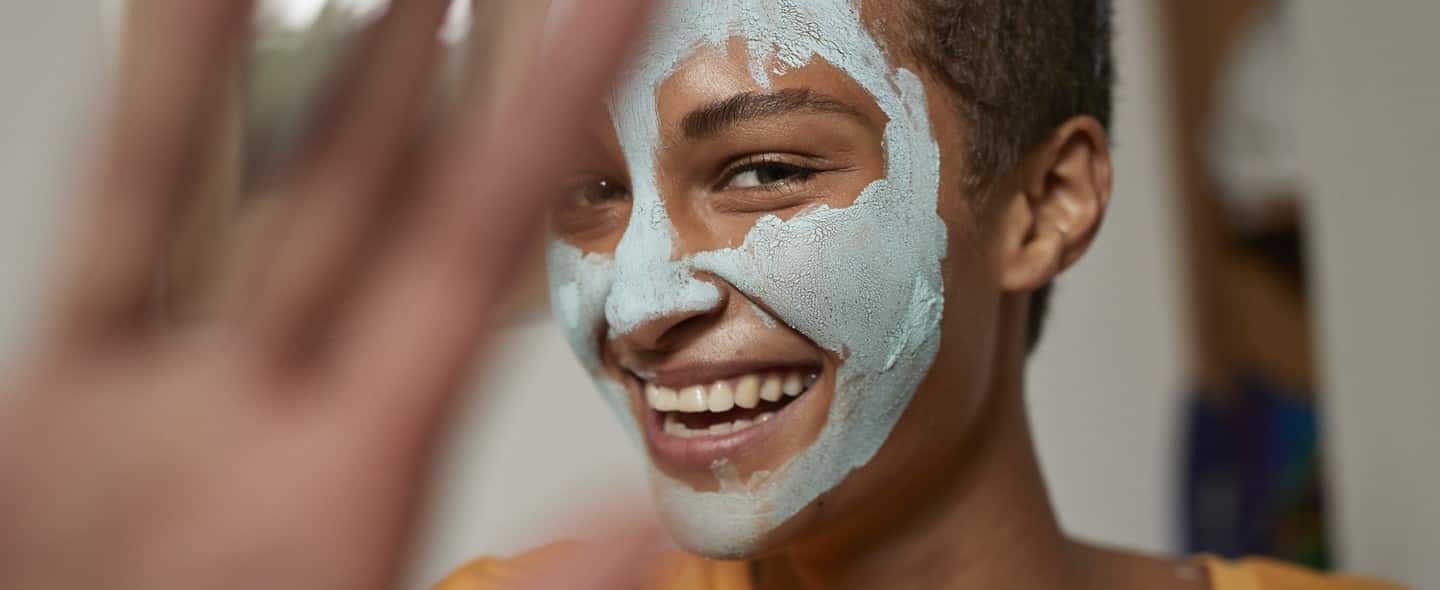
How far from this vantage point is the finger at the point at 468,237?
0.28 m

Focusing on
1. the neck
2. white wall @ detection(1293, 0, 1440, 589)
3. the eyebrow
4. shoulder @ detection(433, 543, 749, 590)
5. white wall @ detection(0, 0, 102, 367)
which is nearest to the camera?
the eyebrow

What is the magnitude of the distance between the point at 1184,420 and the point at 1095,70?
3.11 feet

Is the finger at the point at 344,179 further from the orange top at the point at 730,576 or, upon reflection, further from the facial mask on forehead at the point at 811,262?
the orange top at the point at 730,576

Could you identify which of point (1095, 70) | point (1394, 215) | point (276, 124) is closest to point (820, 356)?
point (1095, 70)

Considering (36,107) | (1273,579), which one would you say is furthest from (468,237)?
(36,107)

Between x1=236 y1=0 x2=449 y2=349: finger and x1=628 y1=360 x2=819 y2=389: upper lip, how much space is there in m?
0.49

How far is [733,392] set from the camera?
77cm

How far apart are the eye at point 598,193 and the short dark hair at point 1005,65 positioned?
217 mm

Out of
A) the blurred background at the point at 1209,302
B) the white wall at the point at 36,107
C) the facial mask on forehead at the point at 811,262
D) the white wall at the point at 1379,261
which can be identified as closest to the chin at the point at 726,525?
the facial mask on forehead at the point at 811,262

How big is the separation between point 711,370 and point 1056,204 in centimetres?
31

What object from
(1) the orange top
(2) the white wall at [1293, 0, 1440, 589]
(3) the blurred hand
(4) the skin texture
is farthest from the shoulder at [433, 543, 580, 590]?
(2) the white wall at [1293, 0, 1440, 589]

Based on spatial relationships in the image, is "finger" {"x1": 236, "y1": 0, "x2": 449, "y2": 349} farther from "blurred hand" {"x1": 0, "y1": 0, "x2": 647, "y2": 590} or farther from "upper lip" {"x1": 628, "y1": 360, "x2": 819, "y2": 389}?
"upper lip" {"x1": 628, "y1": 360, "x2": 819, "y2": 389}

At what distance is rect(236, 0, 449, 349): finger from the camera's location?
0.28 m

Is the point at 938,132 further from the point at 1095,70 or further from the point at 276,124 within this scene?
the point at 276,124
